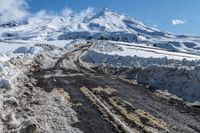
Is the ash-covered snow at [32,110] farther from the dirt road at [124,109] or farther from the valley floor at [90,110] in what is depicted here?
the dirt road at [124,109]

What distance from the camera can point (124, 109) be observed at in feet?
62.3

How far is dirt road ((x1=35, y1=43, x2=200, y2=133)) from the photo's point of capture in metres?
15.9

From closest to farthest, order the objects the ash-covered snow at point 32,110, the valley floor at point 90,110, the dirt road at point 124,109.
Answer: the ash-covered snow at point 32,110, the valley floor at point 90,110, the dirt road at point 124,109

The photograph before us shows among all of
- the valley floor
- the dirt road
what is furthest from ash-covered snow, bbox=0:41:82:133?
the dirt road

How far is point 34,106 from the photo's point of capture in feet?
63.0

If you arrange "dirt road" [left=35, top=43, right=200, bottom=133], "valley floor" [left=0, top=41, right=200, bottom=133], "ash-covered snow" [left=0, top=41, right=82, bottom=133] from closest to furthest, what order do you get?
"ash-covered snow" [left=0, top=41, right=82, bottom=133]
"valley floor" [left=0, top=41, right=200, bottom=133]
"dirt road" [left=35, top=43, right=200, bottom=133]

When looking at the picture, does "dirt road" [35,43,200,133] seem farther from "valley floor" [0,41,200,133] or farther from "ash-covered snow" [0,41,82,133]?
"ash-covered snow" [0,41,82,133]

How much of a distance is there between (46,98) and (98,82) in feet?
26.4

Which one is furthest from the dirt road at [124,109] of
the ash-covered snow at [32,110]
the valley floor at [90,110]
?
the ash-covered snow at [32,110]

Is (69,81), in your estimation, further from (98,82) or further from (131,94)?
(131,94)

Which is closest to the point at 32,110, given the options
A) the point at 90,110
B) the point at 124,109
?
the point at 90,110

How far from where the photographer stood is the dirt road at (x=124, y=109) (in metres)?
15.9

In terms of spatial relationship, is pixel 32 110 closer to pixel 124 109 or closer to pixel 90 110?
pixel 90 110

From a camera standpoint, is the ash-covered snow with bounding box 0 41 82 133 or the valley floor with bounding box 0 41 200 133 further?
the valley floor with bounding box 0 41 200 133
